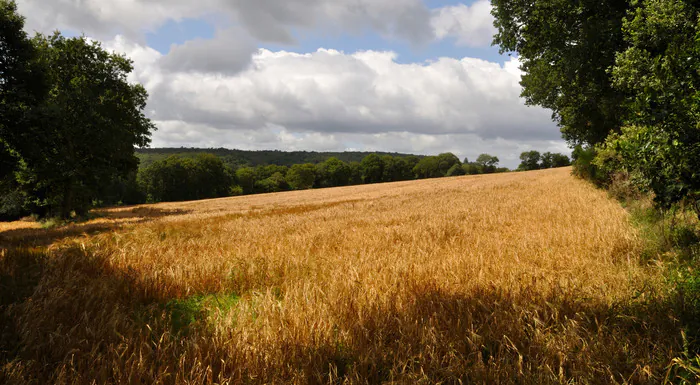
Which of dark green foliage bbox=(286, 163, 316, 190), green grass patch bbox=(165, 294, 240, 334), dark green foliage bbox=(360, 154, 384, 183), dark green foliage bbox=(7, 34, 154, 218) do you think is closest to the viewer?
green grass patch bbox=(165, 294, 240, 334)

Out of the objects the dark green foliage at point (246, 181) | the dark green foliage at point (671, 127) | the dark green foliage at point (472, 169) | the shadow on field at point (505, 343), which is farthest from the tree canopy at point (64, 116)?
the dark green foliage at point (472, 169)

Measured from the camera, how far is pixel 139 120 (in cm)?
2891

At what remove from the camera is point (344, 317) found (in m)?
3.05

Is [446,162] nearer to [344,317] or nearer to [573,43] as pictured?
[573,43]

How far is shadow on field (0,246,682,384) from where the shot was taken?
2223 millimetres

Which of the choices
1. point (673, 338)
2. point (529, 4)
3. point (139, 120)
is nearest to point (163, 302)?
point (673, 338)

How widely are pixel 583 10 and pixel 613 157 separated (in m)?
6.54

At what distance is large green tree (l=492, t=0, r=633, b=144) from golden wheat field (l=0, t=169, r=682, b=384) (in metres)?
10.9

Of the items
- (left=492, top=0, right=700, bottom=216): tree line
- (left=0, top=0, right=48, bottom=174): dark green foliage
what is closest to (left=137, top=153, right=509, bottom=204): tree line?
(left=0, top=0, right=48, bottom=174): dark green foliage

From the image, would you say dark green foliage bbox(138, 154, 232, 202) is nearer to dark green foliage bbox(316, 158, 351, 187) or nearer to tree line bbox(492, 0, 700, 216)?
dark green foliage bbox(316, 158, 351, 187)

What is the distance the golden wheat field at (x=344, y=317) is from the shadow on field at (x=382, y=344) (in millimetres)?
15

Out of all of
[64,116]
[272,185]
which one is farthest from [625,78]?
Result: [272,185]

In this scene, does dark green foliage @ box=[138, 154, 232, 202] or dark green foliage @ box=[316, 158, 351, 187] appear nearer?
dark green foliage @ box=[138, 154, 232, 202]

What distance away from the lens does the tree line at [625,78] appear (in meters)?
4.27
